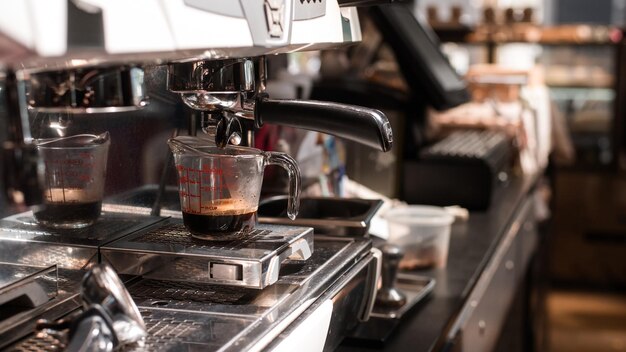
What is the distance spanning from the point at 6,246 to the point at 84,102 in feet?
0.73

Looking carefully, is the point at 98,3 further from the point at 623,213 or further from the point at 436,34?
the point at 623,213

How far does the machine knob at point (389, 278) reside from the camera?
165cm

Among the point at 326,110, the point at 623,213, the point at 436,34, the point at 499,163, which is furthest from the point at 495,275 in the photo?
the point at 623,213

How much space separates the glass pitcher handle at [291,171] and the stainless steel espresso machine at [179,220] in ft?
0.12

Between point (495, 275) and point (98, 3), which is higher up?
point (98, 3)

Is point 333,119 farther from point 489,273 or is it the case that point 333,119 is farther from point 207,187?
point 489,273

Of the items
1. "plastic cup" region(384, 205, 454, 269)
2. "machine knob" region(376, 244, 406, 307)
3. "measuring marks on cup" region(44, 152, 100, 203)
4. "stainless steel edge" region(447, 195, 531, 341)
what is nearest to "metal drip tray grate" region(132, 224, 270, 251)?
"measuring marks on cup" region(44, 152, 100, 203)

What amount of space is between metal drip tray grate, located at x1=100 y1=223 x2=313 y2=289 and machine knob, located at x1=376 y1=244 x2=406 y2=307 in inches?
16.8

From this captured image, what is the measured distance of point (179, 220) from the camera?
1381mm

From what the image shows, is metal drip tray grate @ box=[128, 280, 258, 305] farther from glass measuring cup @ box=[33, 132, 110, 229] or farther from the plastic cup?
the plastic cup

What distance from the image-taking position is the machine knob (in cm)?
165

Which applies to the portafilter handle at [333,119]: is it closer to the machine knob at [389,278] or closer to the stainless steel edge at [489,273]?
the machine knob at [389,278]

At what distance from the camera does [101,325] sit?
0.86 meters

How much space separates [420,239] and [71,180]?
38.3 inches
